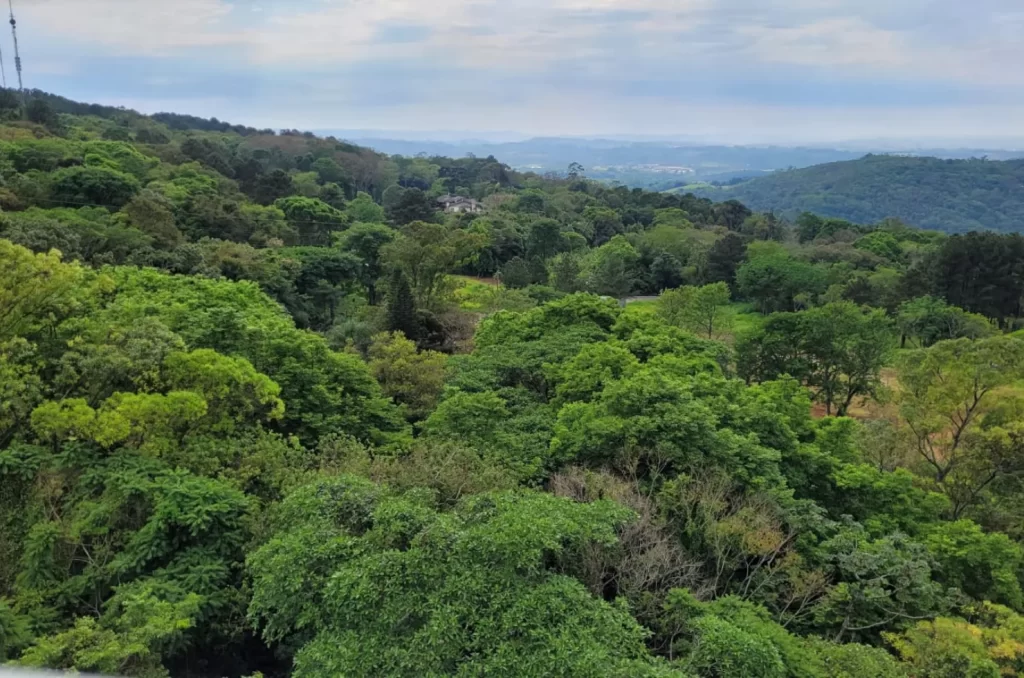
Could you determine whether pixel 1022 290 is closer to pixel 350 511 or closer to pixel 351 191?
pixel 350 511

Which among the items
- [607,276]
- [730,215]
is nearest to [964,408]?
[607,276]

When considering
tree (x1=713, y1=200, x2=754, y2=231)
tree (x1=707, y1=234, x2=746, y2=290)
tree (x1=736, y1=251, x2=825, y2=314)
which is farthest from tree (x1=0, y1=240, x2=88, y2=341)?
tree (x1=713, y1=200, x2=754, y2=231)

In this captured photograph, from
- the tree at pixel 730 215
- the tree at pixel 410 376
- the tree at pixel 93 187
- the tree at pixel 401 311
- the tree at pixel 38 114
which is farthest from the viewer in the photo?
the tree at pixel 730 215

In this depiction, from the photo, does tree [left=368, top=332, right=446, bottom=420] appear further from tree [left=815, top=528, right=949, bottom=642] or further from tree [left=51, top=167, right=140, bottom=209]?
tree [left=51, top=167, right=140, bottom=209]

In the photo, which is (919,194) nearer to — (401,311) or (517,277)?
(517,277)

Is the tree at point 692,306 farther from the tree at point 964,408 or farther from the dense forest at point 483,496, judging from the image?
the tree at point 964,408

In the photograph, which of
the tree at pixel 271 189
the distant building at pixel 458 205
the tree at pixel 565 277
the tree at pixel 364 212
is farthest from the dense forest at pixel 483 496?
the distant building at pixel 458 205

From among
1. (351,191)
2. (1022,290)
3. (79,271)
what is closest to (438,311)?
(79,271)
